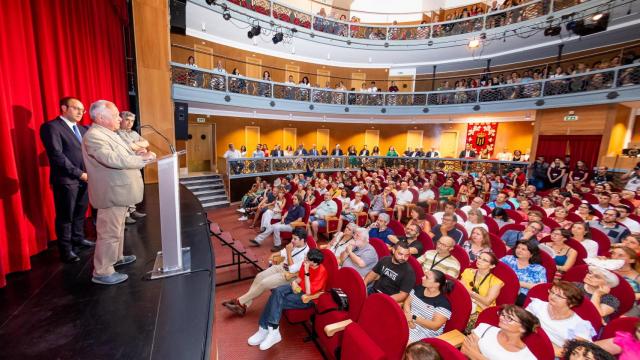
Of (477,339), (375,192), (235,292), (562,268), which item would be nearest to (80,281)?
(235,292)

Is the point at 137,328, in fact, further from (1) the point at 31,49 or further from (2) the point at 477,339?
(1) the point at 31,49

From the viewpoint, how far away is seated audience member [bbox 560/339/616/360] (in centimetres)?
152

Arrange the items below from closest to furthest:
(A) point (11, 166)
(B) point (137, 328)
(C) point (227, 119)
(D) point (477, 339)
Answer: (B) point (137, 328) < (D) point (477, 339) < (A) point (11, 166) < (C) point (227, 119)

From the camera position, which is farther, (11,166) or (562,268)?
(562,268)

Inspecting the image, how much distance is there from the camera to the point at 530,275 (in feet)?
9.73

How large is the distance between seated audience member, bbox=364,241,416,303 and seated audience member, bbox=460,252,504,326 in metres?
0.54

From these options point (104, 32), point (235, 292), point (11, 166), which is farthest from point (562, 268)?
point (104, 32)

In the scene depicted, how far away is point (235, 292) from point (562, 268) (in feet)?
13.8

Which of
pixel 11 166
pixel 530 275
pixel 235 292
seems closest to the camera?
pixel 11 166

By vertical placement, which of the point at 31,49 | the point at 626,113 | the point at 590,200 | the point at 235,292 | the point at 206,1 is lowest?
the point at 235,292

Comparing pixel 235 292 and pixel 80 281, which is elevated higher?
pixel 80 281

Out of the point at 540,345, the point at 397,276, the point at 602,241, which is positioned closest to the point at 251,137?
the point at 397,276

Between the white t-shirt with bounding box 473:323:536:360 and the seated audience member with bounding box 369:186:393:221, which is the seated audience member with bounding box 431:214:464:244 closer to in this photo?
the white t-shirt with bounding box 473:323:536:360

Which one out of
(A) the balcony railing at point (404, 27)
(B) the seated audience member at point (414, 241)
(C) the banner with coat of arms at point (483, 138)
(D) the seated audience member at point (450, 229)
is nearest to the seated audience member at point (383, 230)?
(B) the seated audience member at point (414, 241)
